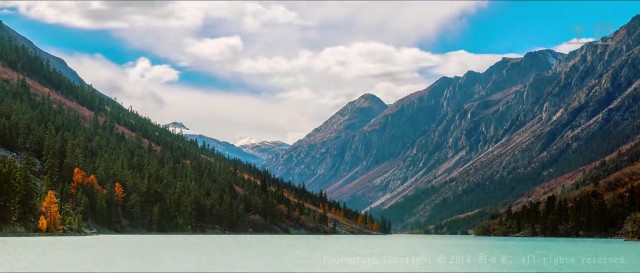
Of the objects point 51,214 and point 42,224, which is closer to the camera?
point 42,224

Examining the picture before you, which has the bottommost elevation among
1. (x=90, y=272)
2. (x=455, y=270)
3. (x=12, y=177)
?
(x=90, y=272)

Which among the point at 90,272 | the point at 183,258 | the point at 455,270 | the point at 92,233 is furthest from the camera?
the point at 92,233

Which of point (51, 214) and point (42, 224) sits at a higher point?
point (51, 214)

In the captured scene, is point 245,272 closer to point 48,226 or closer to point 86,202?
point 48,226

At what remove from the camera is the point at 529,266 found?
80.4m

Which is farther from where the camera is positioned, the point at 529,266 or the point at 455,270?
the point at 529,266

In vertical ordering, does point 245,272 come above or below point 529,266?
below

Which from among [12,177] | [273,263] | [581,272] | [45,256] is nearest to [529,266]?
[581,272]

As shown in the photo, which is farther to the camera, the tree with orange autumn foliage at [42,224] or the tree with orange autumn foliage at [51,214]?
the tree with orange autumn foliage at [51,214]

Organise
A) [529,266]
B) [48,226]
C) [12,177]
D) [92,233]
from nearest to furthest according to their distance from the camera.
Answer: [529,266] → [12,177] → [48,226] → [92,233]

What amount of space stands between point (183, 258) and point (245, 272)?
71.9ft

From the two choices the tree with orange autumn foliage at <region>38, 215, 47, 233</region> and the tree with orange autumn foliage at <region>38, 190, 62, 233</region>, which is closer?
the tree with orange autumn foliage at <region>38, 215, 47, 233</region>

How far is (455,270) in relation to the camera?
74.1 m

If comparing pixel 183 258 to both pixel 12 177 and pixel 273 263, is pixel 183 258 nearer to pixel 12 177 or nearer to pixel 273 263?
pixel 273 263
